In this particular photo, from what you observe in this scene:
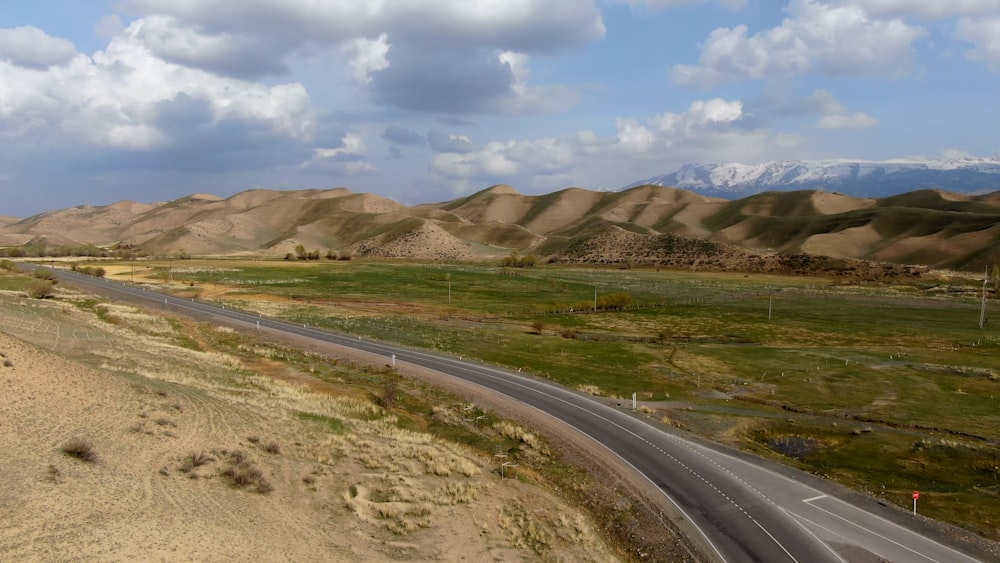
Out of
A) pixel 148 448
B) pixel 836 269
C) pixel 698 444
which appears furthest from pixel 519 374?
pixel 836 269

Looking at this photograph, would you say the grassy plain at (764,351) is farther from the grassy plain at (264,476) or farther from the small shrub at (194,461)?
the small shrub at (194,461)

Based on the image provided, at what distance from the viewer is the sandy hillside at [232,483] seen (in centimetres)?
1695

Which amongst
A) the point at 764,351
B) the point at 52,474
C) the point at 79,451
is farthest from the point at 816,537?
the point at 764,351

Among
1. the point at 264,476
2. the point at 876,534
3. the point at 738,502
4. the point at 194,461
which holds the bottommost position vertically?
the point at 876,534

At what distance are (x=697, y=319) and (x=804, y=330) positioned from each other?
14669 mm

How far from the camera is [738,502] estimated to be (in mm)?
25266

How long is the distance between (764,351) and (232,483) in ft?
193

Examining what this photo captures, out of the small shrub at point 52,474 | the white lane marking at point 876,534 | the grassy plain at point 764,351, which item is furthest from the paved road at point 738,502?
the small shrub at point 52,474

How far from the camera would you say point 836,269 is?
177 m

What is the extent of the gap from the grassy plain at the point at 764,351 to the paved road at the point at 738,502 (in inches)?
161

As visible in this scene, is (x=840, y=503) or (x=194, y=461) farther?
(x=840, y=503)

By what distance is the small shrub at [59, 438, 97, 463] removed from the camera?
68.0 feet

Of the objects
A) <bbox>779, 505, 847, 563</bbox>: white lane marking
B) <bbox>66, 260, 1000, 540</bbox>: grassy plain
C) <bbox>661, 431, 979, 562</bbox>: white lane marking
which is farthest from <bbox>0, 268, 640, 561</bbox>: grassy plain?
<bbox>66, 260, 1000, 540</bbox>: grassy plain

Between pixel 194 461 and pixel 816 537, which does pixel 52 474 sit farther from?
pixel 816 537
